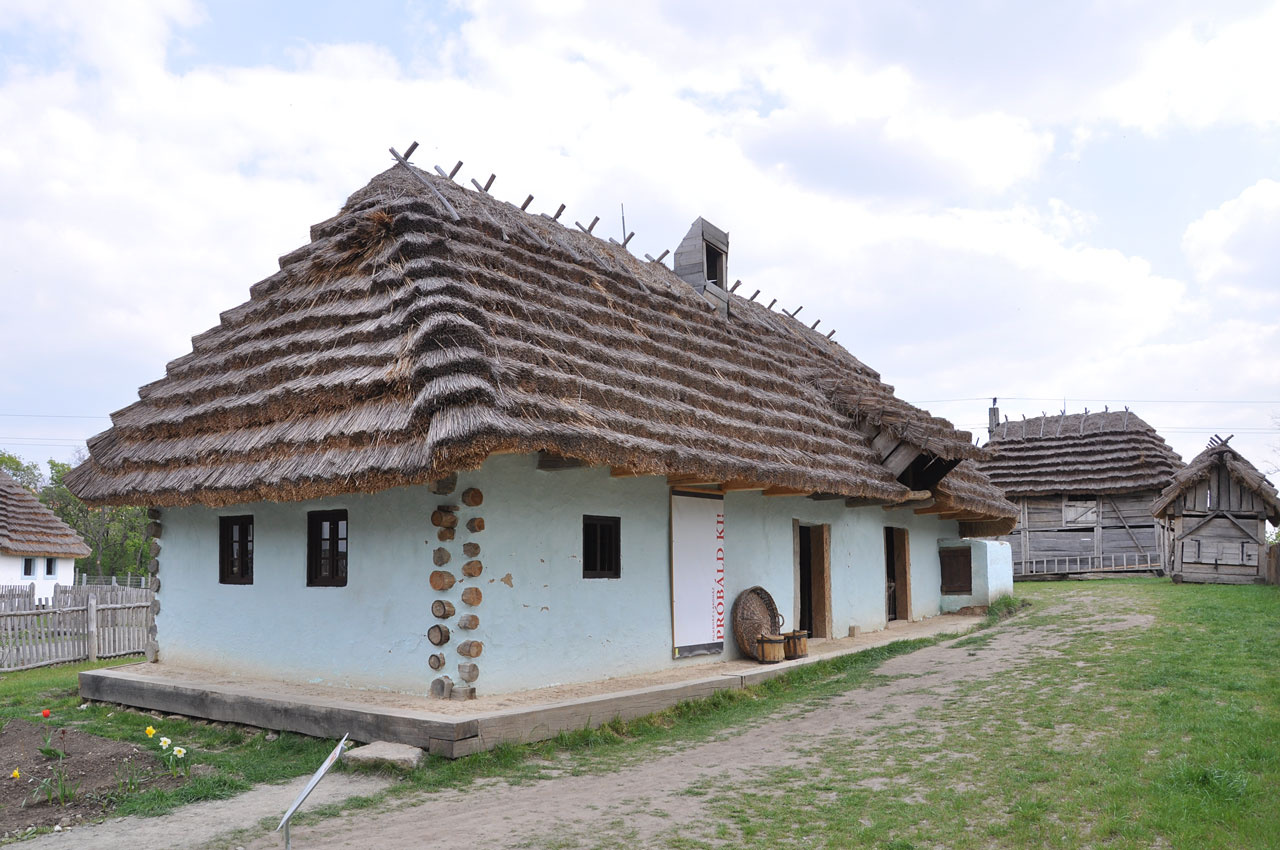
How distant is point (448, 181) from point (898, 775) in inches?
386

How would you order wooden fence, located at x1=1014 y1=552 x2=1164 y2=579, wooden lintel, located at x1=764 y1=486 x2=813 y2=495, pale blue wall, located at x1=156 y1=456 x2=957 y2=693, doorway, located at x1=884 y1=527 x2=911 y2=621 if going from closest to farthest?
pale blue wall, located at x1=156 y1=456 x2=957 y2=693
wooden lintel, located at x1=764 y1=486 x2=813 y2=495
doorway, located at x1=884 y1=527 x2=911 y2=621
wooden fence, located at x1=1014 y1=552 x2=1164 y2=579

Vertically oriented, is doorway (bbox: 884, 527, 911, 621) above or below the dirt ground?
above

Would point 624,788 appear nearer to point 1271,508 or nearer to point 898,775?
point 898,775

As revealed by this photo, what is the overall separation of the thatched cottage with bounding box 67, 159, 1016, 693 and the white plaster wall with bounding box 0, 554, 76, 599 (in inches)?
702

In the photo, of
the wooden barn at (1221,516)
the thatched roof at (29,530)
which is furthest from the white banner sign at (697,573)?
the thatched roof at (29,530)

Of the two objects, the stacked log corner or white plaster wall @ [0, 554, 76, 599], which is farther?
white plaster wall @ [0, 554, 76, 599]

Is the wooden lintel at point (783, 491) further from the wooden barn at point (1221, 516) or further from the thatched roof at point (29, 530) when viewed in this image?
the thatched roof at point (29, 530)

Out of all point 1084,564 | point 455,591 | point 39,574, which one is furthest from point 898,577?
point 39,574

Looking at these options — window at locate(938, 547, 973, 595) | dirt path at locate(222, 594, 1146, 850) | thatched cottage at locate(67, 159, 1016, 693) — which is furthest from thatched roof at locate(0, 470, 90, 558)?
dirt path at locate(222, 594, 1146, 850)

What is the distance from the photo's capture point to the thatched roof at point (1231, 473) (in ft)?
68.5

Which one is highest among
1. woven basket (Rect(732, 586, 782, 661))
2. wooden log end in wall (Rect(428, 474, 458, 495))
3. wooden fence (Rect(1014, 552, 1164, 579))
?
wooden log end in wall (Rect(428, 474, 458, 495))

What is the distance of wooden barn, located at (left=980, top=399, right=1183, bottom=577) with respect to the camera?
91.6 ft

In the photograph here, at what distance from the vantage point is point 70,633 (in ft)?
53.2

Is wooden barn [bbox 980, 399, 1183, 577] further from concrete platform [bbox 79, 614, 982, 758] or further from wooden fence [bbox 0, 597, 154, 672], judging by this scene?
wooden fence [bbox 0, 597, 154, 672]
